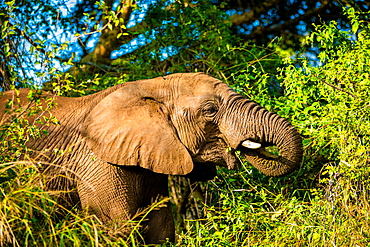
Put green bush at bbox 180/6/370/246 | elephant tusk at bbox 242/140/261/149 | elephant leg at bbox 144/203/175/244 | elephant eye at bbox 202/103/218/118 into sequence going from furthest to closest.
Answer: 1. elephant leg at bbox 144/203/175/244
2. elephant eye at bbox 202/103/218/118
3. elephant tusk at bbox 242/140/261/149
4. green bush at bbox 180/6/370/246

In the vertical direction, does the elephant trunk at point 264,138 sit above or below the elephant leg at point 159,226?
above

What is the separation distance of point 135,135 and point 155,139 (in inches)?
7.0

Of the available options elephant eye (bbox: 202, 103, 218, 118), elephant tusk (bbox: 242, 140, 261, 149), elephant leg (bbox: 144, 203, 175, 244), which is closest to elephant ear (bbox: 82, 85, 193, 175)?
elephant eye (bbox: 202, 103, 218, 118)

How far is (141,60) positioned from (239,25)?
3.25m

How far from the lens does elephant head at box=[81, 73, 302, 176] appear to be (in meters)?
5.03

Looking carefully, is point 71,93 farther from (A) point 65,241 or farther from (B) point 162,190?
(A) point 65,241

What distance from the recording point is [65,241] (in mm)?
3820

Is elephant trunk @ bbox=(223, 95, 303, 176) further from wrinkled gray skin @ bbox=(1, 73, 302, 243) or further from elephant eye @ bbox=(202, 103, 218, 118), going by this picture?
elephant eye @ bbox=(202, 103, 218, 118)

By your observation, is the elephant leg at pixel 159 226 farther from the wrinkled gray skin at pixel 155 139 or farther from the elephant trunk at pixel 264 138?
the elephant trunk at pixel 264 138

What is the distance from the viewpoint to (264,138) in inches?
198

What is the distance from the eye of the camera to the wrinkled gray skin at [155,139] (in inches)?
198

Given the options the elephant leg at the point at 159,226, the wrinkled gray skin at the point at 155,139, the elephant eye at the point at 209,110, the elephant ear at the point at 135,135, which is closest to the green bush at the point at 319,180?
the elephant leg at the point at 159,226

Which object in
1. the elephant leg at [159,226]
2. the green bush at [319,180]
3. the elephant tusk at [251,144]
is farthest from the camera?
the elephant leg at [159,226]

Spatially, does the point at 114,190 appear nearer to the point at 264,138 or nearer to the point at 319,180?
the point at 264,138
